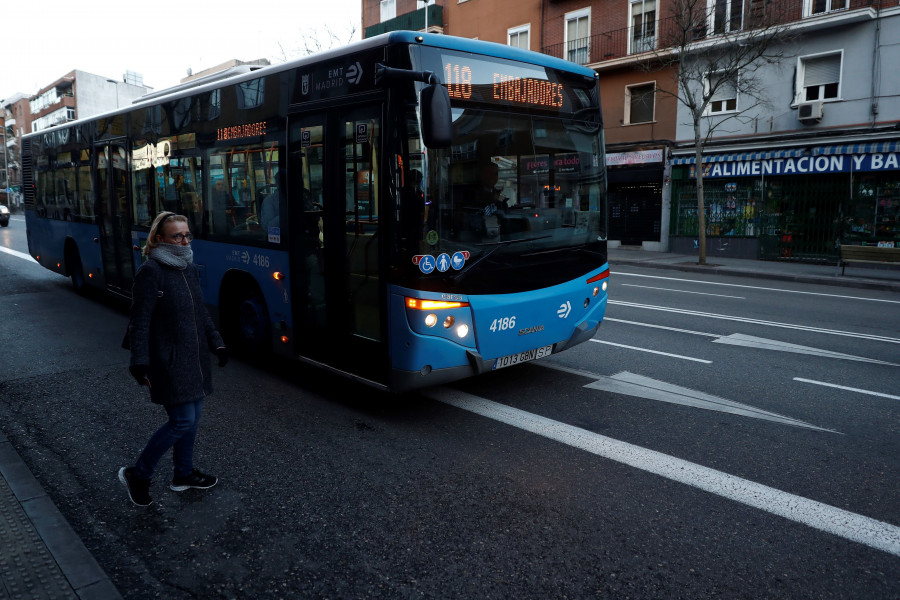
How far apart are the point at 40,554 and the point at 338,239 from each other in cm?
307

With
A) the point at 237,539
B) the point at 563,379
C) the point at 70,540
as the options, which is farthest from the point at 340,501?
the point at 563,379

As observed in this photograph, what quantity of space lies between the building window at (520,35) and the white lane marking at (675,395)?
24.6 metres

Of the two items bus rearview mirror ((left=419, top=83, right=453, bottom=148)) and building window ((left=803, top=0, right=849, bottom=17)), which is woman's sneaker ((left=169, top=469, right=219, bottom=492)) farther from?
building window ((left=803, top=0, right=849, bottom=17))

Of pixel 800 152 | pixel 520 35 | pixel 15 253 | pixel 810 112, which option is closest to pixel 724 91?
pixel 810 112

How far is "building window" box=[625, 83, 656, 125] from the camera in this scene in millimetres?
24422

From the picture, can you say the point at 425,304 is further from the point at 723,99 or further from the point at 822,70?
the point at 723,99

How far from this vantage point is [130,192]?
9.12 meters

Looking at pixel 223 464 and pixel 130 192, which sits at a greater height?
pixel 130 192

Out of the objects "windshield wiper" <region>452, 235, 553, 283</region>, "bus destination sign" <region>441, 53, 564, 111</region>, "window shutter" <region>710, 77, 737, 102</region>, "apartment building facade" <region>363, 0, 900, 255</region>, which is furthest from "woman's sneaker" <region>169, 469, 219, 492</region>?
"window shutter" <region>710, 77, 737, 102</region>

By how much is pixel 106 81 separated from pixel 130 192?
278 feet

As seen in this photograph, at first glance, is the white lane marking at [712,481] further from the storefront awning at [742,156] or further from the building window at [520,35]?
the building window at [520,35]

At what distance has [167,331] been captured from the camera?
385 cm

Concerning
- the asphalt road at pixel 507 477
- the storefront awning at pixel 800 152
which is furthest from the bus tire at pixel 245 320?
the storefront awning at pixel 800 152

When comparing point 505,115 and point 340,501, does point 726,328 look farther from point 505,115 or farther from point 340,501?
point 340,501
